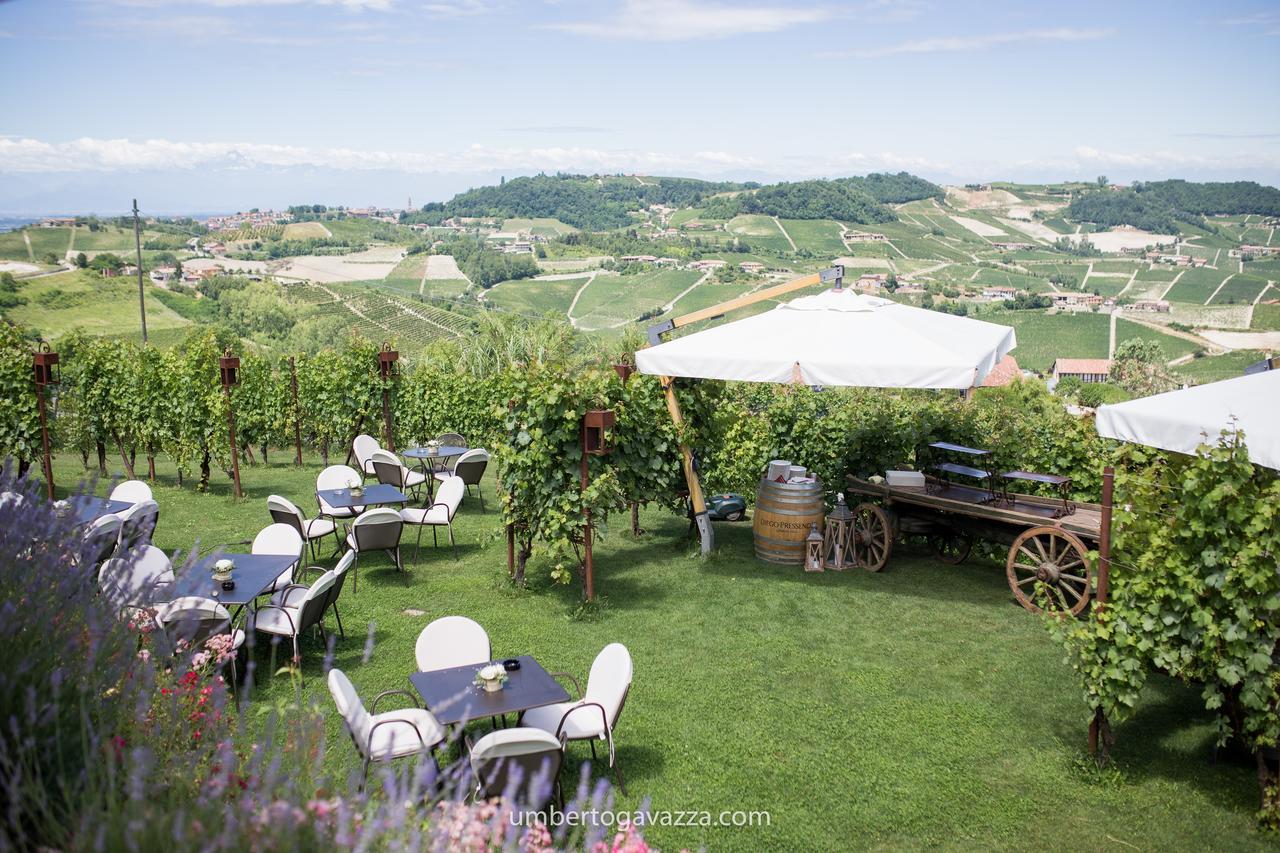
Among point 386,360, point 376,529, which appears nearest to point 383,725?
point 376,529

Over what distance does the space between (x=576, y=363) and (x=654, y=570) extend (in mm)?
2072

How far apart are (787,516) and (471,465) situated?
4.08 metres

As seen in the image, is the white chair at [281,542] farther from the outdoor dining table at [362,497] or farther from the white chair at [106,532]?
the outdoor dining table at [362,497]

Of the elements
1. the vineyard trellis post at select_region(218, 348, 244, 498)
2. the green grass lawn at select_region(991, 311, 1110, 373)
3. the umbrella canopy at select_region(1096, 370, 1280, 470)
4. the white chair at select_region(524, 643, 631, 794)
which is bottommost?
the green grass lawn at select_region(991, 311, 1110, 373)

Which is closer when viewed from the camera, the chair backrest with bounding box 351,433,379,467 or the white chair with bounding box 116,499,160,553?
the white chair with bounding box 116,499,160,553

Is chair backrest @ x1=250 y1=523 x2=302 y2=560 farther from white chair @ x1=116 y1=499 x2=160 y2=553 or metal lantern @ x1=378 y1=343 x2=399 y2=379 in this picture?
metal lantern @ x1=378 y1=343 x2=399 y2=379

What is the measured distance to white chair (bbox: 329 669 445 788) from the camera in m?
3.82

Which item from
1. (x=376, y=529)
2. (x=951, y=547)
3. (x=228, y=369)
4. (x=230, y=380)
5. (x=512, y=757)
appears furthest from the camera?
(x=230, y=380)

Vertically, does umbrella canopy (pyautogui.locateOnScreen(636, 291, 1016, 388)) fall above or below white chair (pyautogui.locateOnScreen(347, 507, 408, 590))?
above

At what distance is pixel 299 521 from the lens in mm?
7781

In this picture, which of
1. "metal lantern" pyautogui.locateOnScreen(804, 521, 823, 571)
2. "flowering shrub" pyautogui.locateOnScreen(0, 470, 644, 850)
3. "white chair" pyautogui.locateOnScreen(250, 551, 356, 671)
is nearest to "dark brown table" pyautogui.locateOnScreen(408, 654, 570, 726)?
"flowering shrub" pyautogui.locateOnScreen(0, 470, 644, 850)

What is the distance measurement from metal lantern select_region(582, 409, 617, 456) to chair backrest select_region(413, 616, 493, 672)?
221cm

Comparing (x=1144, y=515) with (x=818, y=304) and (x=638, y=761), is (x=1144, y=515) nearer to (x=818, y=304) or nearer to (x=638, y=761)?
(x=638, y=761)

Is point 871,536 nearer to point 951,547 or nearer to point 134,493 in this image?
point 951,547
